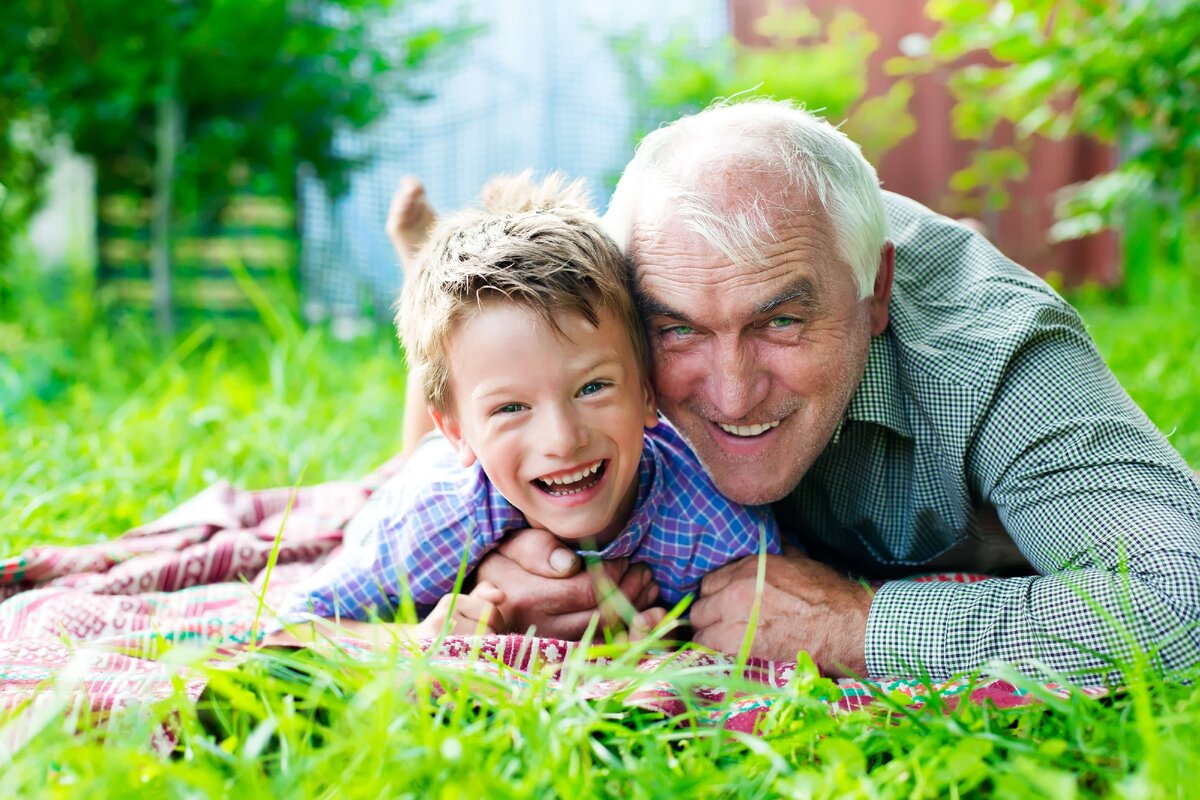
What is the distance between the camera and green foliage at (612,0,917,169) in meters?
7.54

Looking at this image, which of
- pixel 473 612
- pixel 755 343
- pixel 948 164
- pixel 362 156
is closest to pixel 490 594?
pixel 473 612

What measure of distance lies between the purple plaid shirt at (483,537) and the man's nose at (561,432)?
0.32 metres

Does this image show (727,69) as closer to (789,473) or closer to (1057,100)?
(1057,100)

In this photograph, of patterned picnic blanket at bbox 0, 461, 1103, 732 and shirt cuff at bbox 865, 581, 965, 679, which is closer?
patterned picnic blanket at bbox 0, 461, 1103, 732

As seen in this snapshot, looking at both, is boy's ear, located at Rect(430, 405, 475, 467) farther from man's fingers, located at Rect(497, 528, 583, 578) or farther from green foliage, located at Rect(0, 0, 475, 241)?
green foliage, located at Rect(0, 0, 475, 241)

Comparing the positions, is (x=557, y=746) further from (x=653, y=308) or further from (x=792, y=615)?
(x=653, y=308)

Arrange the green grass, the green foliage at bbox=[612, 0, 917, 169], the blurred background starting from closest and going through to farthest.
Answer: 1. the green grass
2. the blurred background
3. the green foliage at bbox=[612, 0, 917, 169]

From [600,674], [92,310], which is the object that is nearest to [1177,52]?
[600,674]

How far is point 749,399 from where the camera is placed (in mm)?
2230

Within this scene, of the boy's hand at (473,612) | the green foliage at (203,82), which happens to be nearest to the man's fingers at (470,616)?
the boy's hand at (473,612)

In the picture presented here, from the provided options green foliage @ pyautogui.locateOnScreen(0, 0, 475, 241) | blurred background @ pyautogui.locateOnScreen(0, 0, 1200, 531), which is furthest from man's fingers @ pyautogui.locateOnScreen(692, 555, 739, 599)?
green foliage @ pyautogui.locateOnScreen(0, 0, 475, 241)

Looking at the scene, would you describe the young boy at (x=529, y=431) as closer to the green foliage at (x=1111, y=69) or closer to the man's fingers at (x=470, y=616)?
the man's fingers at (x=470, y=616)

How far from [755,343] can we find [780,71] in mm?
5959

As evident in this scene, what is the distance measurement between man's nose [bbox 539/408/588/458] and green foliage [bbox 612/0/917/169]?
544 cm
